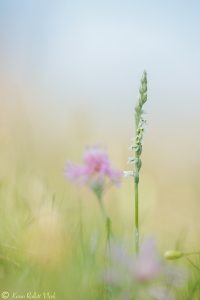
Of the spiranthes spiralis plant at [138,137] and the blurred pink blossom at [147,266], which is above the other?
the spiranthes spiralis plant at [138,137]

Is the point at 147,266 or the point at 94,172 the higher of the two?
the point at 94,172

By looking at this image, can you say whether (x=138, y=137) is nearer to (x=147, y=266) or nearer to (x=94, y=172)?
(x=94, y=172)

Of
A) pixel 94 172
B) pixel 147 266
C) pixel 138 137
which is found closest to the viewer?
pixel 147 266

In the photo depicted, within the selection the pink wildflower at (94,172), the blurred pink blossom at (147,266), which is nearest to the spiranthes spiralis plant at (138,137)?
the pink wildflower at (94,172)

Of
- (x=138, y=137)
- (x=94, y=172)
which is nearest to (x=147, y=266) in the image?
(x=94, y=172)

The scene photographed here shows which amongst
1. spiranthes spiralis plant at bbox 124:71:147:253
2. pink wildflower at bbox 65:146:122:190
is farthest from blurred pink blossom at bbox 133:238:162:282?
spiranthes spiralis plant at bbox 124:71:147:253

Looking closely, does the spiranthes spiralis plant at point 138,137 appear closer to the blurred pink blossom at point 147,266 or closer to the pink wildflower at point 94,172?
the pink wildflower at point 94,172

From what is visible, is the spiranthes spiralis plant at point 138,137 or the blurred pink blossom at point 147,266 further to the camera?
the spiranthes spiralis plant at point 138,137

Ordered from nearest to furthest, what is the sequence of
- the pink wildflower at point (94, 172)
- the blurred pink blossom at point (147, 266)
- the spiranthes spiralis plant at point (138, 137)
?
A: the blurred pink blossom at point (147, 266)
the pink wildflower at point (94, 172)
the spiranthes spiralis plant at point (138, 137)

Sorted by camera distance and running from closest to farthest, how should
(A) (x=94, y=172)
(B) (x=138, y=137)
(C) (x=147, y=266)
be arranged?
(C) (x=147, y=266) < (A) (x=94, y=172) < (B) (x=138, y=137)

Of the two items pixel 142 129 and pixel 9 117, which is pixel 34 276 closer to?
pixel 142 129

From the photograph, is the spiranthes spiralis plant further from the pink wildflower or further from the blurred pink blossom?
the blurred pink blossom

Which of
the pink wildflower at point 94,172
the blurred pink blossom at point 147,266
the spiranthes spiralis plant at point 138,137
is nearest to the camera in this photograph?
the blurred pink blossom at point 147,266
